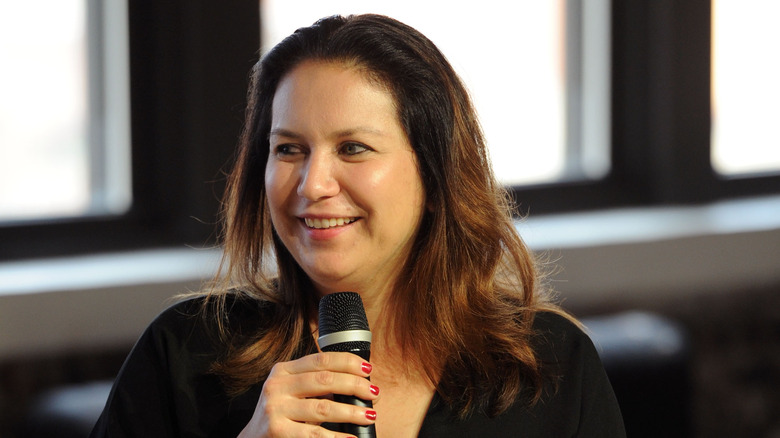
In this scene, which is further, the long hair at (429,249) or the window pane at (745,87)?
the window pane at (745,87)

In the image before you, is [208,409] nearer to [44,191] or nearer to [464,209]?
[464,209]

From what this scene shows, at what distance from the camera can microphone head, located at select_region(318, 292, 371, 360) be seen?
1446mm

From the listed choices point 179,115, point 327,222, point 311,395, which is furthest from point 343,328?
point 179,115

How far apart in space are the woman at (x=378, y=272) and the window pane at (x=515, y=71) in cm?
182

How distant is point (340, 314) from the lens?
4.79ft

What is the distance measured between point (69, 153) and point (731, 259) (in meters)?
2.37

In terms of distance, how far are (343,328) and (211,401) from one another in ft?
1.48

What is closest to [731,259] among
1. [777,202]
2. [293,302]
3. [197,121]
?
[777,202]

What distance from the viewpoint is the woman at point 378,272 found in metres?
1.68

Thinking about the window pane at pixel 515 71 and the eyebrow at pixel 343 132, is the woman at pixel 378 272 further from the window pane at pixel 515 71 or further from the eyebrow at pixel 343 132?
the window pane at pixel 515 71

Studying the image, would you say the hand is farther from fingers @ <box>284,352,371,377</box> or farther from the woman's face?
the woman's face

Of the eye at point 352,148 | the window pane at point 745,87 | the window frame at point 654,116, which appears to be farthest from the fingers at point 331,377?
the window pane at point 745,87

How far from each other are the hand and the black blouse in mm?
242

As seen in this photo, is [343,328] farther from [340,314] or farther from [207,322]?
[207,322]
